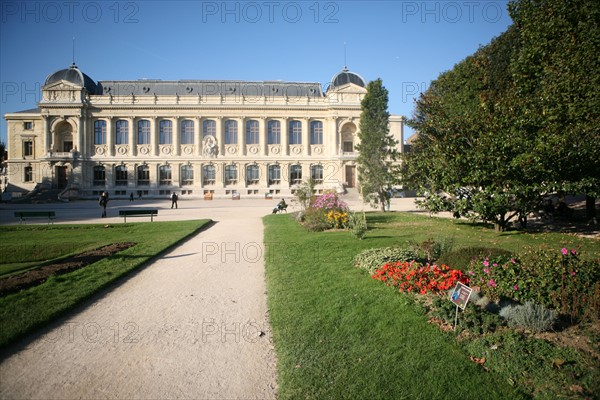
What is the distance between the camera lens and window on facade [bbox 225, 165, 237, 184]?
5331cm

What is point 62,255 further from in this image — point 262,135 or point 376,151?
point 262,135

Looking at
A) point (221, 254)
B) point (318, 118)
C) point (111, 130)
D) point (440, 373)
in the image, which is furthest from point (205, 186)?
point (440, 373)

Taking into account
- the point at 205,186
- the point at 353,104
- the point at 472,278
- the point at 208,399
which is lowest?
the point at 208,399

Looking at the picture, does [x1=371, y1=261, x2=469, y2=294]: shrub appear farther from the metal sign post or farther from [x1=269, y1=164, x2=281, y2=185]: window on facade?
[x1=269, y1=164, x2=281, y2=185]: window on facade

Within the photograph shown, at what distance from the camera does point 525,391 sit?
4020 mm

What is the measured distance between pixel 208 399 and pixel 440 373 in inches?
111

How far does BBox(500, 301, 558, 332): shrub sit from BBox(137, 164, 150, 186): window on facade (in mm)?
53345

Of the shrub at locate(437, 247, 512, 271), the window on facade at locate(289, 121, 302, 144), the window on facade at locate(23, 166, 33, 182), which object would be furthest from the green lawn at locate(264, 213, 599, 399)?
the window on facade at locate(23, 166, 33, 182)

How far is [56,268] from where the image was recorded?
9.22 metres

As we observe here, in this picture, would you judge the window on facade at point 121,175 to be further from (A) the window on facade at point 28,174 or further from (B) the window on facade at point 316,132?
(B) the window on facade at point 316,132

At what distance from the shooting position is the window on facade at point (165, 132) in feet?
173

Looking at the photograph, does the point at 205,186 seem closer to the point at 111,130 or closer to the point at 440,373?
the point at 111,130

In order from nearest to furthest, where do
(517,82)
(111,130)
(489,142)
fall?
(489,142) < (517,82) < (111,130)

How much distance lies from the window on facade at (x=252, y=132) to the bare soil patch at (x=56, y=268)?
1661 inches
